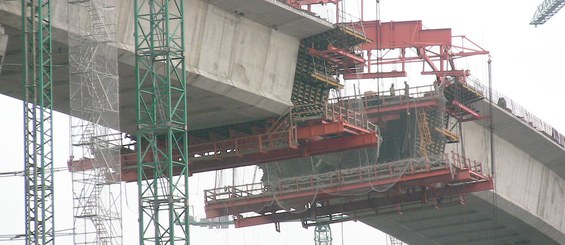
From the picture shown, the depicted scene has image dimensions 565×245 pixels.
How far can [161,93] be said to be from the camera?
7488 centimetres

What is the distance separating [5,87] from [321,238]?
296ft

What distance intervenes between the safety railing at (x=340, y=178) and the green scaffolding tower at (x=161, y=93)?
18894 mm

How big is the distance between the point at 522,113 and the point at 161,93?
141 ft

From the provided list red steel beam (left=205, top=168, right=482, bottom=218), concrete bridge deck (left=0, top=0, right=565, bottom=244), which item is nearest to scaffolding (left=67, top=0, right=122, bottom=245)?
concrete bridge deck (left=0, top=0, right=565, bottom=244)

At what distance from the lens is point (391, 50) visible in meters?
94.9

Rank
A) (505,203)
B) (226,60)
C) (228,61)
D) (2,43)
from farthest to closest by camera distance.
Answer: (505,203) → (228,61) → (226,60) → (2,43)

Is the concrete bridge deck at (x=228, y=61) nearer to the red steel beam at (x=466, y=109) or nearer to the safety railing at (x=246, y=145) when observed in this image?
the safety railing at (x=246, y=145)

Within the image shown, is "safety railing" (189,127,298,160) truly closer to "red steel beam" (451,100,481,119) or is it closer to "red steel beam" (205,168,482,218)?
"red steel beam" (205,168,482,218)

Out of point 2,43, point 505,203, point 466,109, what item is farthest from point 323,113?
point 505,203

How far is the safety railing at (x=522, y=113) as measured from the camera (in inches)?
4130

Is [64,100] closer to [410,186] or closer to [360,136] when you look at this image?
[360,136]

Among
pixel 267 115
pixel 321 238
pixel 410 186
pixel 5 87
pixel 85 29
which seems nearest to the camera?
pixel 85 29

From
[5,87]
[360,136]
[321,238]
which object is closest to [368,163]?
[360,136]

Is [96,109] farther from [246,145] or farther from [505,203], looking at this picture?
[505,203]
